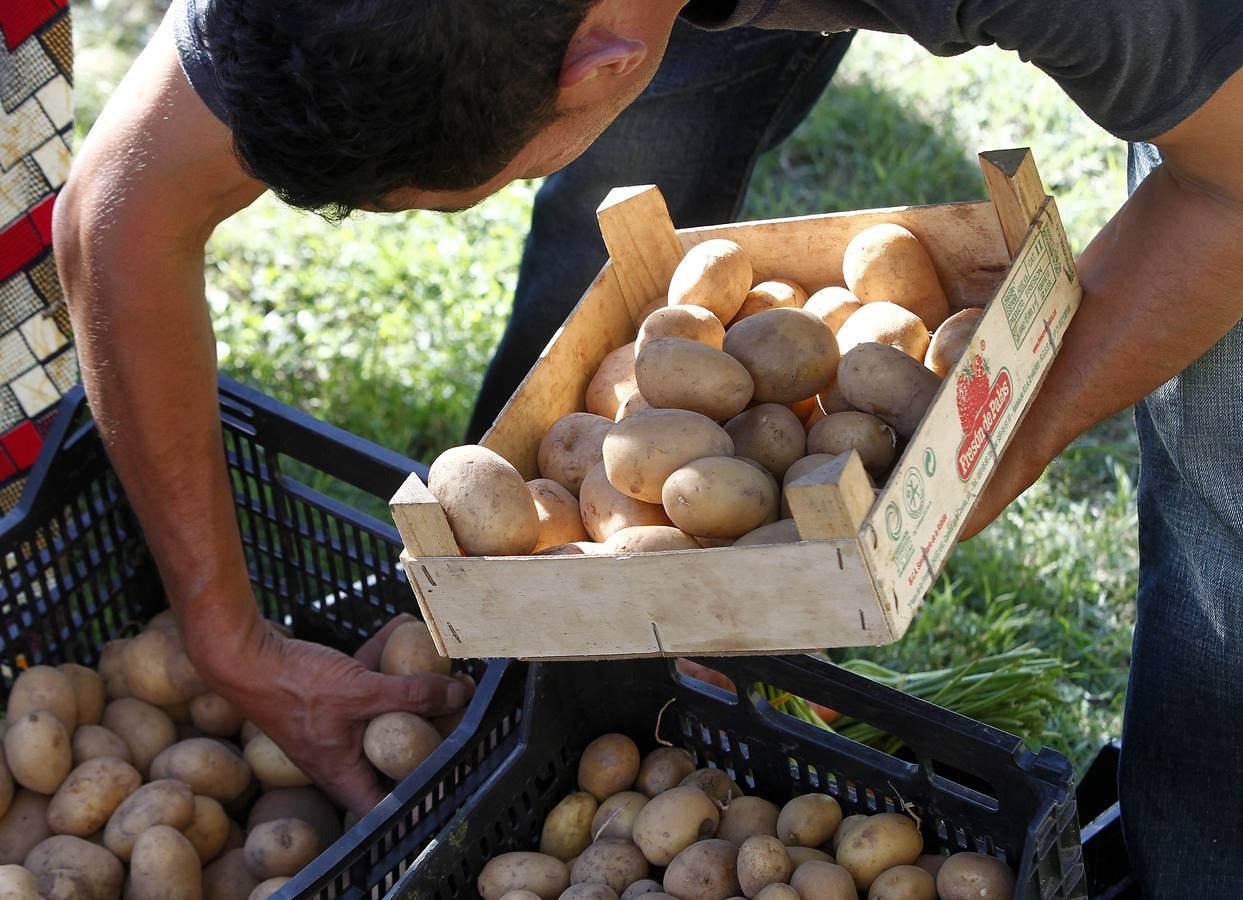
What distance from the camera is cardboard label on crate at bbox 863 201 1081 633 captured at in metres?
1.31

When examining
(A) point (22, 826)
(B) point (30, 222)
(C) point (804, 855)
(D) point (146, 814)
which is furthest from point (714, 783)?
(B) point (30, 222)

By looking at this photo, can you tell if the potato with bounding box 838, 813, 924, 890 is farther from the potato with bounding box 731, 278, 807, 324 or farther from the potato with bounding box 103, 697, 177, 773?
the potato with bounding box 103, 697, 177, 773

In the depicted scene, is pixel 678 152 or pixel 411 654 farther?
pixel 678 152

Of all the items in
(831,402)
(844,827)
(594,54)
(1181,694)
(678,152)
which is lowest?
(1181,694)

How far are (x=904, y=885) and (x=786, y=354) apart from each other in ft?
2.19

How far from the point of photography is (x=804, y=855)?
69.0 inches

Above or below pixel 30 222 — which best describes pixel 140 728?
below

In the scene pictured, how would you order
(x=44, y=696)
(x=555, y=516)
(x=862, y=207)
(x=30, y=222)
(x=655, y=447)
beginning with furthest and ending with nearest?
(x=862, y=207) < (x=30, y=222) < (x=44, y=696) < (x=555, y=516) < (x=655, y=447)

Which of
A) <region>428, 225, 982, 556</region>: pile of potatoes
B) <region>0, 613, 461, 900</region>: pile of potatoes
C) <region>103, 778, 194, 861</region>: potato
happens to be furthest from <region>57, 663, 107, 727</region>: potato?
<region>428, 225, 982, 556</region>: pile of potatoes

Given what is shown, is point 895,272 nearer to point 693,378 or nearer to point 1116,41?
point 693,378

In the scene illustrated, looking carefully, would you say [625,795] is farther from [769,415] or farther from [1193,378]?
[1193,378]

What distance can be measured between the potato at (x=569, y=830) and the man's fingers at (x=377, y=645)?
1.41ft

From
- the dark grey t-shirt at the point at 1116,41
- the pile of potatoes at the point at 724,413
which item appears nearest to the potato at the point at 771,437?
the pile of potatoes at the point at 724,413

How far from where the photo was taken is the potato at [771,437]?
5.13 feet
